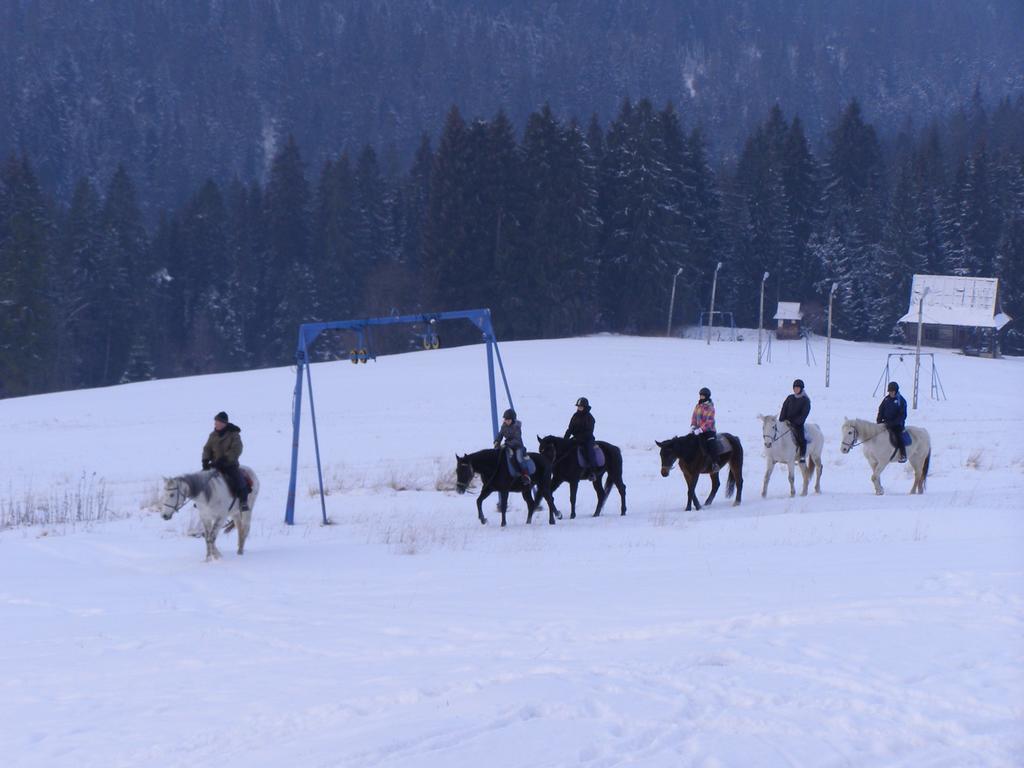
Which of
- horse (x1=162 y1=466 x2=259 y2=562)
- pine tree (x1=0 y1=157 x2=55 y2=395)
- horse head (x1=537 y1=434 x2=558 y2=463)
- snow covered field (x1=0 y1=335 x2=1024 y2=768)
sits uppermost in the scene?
pine tree (x1=0 y1=157 x2=55 y2=395)

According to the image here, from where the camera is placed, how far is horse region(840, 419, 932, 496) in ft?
69.0

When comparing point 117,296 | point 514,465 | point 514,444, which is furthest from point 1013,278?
point 514,465

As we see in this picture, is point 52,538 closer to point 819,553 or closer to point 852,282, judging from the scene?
point 819,553

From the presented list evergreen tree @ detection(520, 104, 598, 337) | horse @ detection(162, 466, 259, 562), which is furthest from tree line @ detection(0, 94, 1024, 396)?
horse @ detection(162, 466, 259, 562)

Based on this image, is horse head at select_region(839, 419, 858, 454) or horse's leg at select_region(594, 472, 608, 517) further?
horse head at select_region(839, 419, 858, 454)

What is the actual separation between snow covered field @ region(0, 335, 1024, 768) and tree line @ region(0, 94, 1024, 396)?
50548 mm

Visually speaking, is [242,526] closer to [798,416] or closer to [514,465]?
[514,465]

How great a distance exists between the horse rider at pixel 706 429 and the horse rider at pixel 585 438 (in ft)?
6.24

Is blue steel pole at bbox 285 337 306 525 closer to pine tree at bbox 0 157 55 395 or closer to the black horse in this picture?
the black horse

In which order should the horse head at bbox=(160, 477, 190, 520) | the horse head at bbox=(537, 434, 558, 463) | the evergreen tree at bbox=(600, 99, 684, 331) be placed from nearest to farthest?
the horse head at bbox=(160, 477, 190, 520), the horse head at bbox=(537, 434, 558, 463), the evergreen tree at bbox=(600, 99, 684, 331)

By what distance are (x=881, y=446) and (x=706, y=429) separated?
10.8 ft

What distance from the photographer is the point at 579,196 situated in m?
74.0

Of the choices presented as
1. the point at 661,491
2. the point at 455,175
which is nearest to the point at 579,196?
the point at 455,175

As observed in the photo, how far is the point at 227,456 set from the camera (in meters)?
15.6
